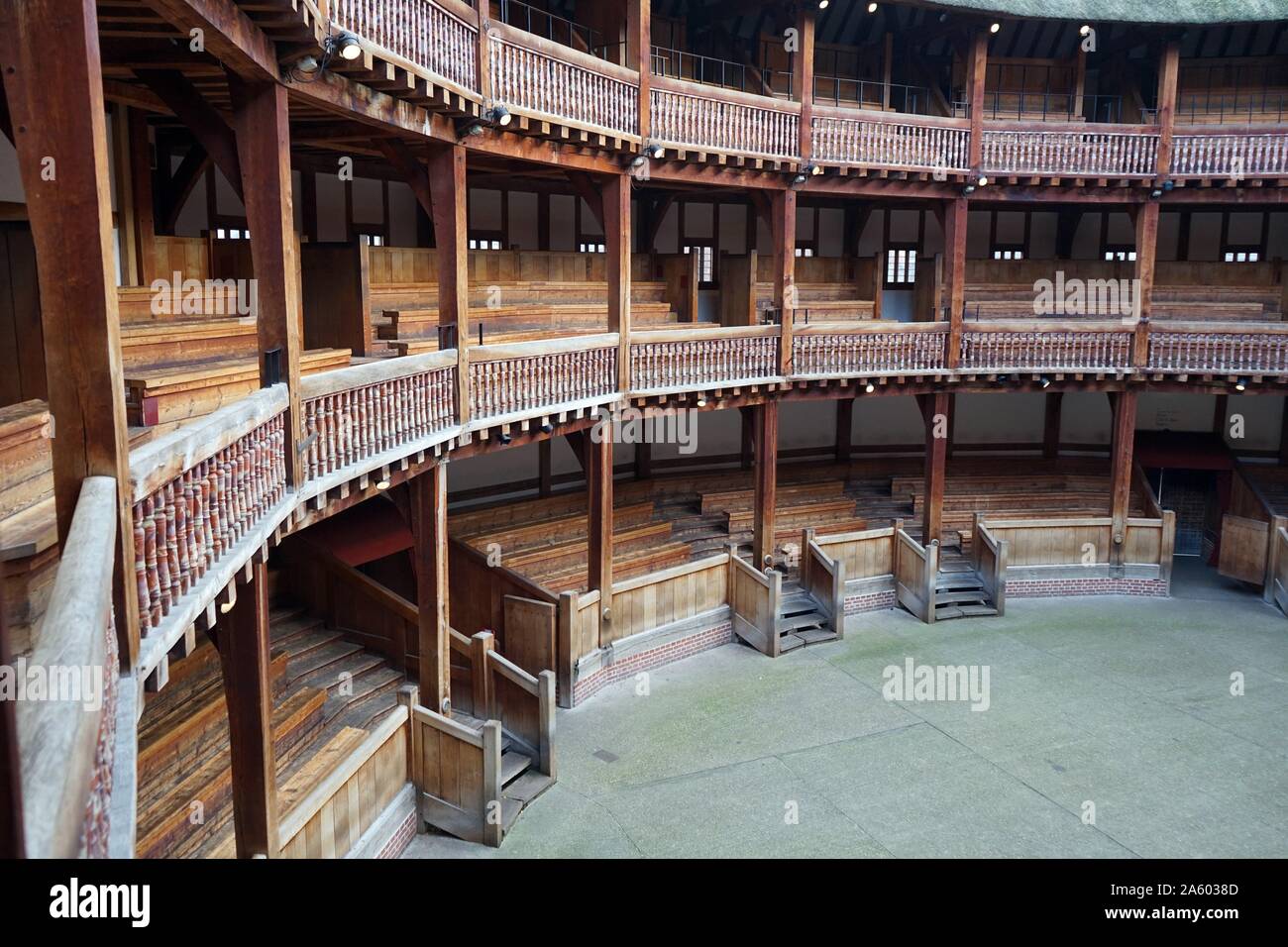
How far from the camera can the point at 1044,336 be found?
2103cm

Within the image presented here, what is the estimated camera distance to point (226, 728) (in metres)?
11.5

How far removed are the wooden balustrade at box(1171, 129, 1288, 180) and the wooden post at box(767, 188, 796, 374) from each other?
830cm

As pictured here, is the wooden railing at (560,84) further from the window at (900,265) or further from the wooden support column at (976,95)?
the window at (900,265)

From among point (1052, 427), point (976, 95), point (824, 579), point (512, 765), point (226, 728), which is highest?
point (976, 95)

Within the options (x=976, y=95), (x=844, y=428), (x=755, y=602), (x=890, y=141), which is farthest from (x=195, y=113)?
(x=844, y=428)

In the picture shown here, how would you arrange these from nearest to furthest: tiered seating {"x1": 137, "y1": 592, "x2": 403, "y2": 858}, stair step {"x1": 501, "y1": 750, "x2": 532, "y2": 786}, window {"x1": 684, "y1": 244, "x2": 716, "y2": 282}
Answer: tiered seating {"x1": 137, "y1": 592, "x2": 403, "y2": 858} < stair step {"x1": 501, "y1": 750, "x2": 532, "y2": 786} < window {"x1": 684, "y1": 244, "x2": 716, "y2": 282}

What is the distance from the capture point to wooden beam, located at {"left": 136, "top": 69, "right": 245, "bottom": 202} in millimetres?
8992

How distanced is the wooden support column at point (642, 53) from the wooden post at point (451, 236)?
427 cm

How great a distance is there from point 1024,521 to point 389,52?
16774 millimetres

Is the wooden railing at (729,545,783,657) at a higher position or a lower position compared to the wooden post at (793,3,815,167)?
lower

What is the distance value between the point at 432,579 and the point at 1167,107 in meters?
17.7

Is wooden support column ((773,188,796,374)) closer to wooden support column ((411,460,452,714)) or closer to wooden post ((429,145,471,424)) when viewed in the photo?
wooden post ((429,145,471,424))

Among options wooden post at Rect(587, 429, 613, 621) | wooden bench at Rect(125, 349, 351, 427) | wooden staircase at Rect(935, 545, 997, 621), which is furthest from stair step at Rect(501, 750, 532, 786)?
wooden staircase at Rect(935, 545, 997, 621)

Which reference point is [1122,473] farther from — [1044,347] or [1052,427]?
[1052,427]
